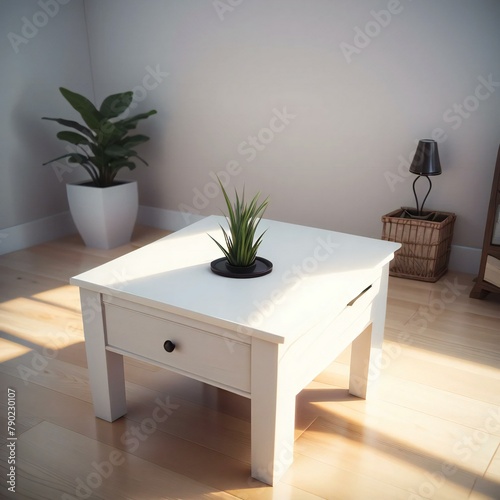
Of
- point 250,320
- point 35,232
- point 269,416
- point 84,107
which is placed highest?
point 84,107

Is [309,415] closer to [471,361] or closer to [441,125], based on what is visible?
[471,361]

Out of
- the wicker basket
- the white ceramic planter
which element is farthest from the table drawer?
the white ceramic planter

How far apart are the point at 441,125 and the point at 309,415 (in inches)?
63.3

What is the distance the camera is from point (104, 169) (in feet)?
10.3

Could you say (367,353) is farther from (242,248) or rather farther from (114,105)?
(114,105)

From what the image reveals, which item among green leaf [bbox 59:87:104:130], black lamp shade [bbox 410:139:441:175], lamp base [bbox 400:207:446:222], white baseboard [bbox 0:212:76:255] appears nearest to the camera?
black lamp shade [bbox 410:139:441:175]

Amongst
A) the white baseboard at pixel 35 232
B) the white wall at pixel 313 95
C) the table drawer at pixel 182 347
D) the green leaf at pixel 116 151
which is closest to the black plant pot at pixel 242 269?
the table drawer at pixel 182 347

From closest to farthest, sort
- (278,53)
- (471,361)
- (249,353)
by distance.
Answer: (249,353)
(471,361)
(278,53)

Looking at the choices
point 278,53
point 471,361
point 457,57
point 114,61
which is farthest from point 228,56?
point 471,361

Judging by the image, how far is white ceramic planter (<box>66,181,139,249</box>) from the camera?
3.08 metres

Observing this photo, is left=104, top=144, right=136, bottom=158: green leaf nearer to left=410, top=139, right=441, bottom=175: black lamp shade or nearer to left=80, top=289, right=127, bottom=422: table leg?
left=410, top=139, right=441, bottom=175: black lamp shade

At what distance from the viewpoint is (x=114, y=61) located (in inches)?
137

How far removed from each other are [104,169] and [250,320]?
2.12 metres

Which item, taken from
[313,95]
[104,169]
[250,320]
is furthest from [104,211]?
[250,320]
